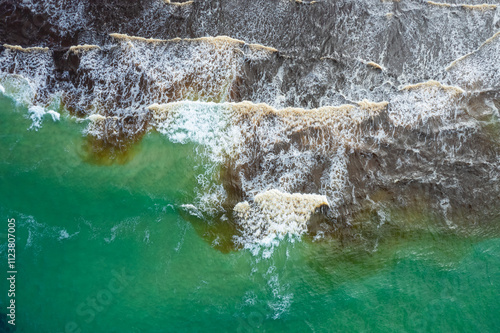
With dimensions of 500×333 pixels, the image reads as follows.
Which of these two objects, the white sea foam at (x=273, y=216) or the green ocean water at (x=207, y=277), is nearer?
the green ocean water at (x=207, y=277)

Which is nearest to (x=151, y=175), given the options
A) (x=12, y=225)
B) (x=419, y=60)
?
Result: (x=12, y=225)

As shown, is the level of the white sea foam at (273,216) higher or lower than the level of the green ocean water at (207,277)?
higher

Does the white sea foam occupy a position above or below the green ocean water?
above

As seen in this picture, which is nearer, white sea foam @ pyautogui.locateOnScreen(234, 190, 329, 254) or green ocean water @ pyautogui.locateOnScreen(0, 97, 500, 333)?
green ocean water @ pyautogui.locateOnScreen(0, 97, 500, 333)

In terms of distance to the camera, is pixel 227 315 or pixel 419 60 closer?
pixel 227 315

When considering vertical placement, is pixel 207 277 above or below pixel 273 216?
below

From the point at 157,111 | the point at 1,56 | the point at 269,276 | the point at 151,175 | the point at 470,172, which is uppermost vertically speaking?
the point at 1,56

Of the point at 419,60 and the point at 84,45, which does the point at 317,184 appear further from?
the point at 84,45

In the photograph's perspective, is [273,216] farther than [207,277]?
Yes
